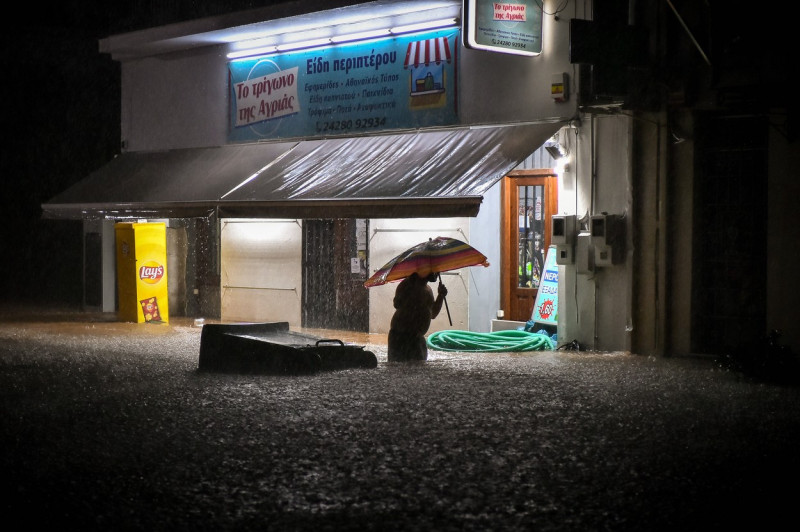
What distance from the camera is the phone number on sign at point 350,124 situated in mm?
16359

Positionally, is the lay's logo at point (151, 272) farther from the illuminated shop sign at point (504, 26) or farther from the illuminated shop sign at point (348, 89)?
the illuminated shop sign at point (504, 26)

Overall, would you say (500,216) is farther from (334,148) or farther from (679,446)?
(679,446)

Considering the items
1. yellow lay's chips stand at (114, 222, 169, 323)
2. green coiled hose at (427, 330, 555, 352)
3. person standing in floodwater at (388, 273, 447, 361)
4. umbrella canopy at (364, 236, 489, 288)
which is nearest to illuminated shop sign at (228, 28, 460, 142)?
yellow lay's chips stand at (114, 222, 169, 323)

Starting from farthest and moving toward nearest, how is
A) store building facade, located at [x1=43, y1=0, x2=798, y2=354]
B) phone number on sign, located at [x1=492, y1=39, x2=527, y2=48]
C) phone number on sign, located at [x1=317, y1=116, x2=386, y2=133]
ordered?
phone number on sign, located at [x1=317, y1=116, x2=386, y2=133], phone number on sign, located at [x1=492, y1=39, x2=527, y2=48], store building facade, located at [x1=43, y1=0, x2=798, y2=354]

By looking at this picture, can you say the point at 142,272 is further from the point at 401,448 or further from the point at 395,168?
the point at 401,448

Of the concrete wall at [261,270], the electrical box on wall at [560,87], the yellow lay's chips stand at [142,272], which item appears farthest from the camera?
the yellow lay's chips stand at [142,272]

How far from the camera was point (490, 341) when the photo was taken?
47.1ft

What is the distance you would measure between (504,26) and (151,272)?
908cm

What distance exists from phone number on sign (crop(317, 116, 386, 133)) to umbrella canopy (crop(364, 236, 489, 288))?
438 cm

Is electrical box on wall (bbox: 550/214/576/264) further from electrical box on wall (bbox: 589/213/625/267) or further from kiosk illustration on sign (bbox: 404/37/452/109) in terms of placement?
kiosk illustration on sign (bbox: 404/37/452/109)

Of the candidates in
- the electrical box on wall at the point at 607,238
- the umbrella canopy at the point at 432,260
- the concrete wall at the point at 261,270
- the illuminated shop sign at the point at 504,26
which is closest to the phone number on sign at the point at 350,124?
the concrete wall at the point at 261,270

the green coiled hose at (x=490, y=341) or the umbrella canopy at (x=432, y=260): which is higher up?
the umbrella canopy at (x=432, y=260)

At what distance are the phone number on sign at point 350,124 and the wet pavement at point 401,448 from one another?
575 centimetres

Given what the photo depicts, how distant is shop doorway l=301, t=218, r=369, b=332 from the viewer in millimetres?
17406
